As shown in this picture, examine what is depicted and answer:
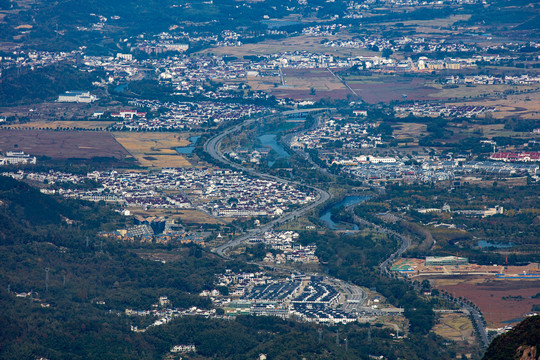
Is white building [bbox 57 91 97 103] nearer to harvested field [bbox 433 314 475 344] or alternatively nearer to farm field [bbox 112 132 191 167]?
farm field [bbox 112 132 191 167]

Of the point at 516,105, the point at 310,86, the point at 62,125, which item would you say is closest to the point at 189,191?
the point at 62,125

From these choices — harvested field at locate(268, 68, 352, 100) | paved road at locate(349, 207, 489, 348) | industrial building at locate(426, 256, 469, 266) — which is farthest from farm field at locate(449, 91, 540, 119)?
industrial building at locate(426, 256, 469, 266)

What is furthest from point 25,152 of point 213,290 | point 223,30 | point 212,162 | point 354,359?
point 223,30

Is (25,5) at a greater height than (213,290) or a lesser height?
greater

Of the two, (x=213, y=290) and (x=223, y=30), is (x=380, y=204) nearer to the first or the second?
(x=213, y=290)

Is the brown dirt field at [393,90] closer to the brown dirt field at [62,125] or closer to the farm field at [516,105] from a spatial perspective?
the farm field at [516,105]

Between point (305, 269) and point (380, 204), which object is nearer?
point (305, 269)
